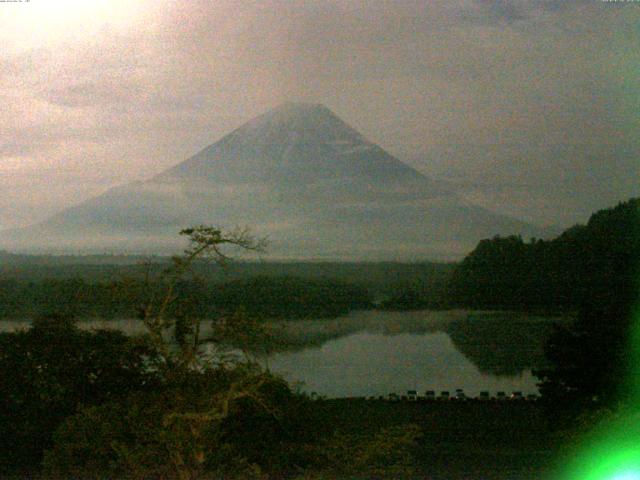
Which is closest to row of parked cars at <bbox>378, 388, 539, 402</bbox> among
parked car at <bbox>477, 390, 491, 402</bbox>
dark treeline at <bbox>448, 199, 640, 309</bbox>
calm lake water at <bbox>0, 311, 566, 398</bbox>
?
parked car at <bbox>477, 390, 491, 402</bbox>

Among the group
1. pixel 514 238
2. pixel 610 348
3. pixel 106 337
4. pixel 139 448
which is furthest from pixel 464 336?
pixel 139 448

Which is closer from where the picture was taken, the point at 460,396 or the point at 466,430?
the point at 466,430

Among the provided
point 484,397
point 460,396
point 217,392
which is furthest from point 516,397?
point 217,392

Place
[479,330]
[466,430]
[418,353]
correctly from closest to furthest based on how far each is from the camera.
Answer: [466,430], [418,353], [479,330]

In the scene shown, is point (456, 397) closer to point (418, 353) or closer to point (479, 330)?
point (418, 353)

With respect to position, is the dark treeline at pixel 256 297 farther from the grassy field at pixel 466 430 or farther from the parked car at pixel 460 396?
the parked car at pixel 460 396

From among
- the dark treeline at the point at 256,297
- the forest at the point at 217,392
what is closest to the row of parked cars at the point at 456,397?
the forest at the point at 217,392
